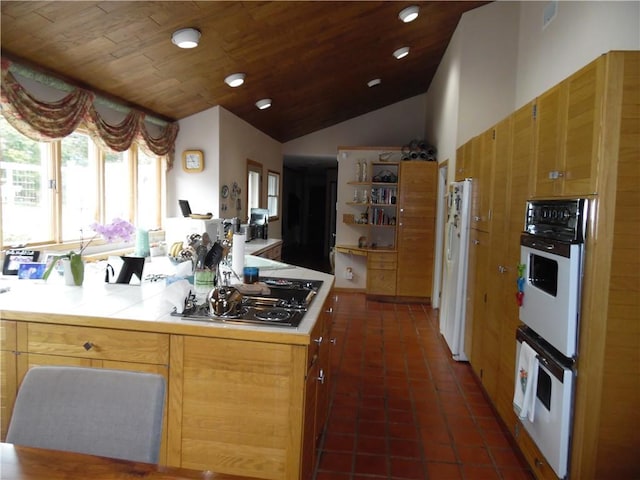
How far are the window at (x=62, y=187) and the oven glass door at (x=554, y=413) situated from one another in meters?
2.80

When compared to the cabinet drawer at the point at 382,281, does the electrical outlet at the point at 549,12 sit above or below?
above

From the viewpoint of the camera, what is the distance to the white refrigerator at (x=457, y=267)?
3803 millimetres

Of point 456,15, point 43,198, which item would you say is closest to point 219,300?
point 43,198

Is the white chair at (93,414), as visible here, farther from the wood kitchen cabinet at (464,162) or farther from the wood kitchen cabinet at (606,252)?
the wood kitchen cabinet at (464,162)

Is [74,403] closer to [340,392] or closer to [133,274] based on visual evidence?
[133,274]

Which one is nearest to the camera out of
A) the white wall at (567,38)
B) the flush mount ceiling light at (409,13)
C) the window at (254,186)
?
the white wall at (567,38)

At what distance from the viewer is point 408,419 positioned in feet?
9.47

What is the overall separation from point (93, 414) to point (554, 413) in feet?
5.96

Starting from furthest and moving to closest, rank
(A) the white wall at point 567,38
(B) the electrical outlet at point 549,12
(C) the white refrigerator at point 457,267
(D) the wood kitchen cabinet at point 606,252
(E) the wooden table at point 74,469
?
(C) the white refrigerator at point 457,267 → (B) the electrical outlet at point 549,12 → (A) the white wall at point 567,38 → (D) the wood kitchen cabinet at point 606,252 → (E) the wooden table at point 74,469

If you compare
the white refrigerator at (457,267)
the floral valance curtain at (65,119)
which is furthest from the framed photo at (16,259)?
the white refrigerator at (457,267)

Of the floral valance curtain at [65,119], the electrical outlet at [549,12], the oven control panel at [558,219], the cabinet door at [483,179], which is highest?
the electrical outlet at [549,12]

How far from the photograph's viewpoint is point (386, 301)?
20.8ft

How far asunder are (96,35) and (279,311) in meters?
2.36

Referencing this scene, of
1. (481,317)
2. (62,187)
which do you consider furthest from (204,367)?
(62,187)
